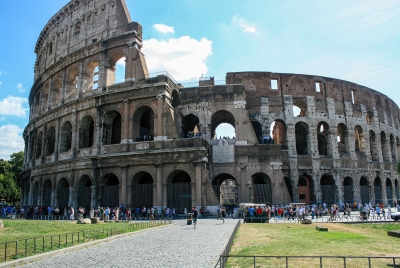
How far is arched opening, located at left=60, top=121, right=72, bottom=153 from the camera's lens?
29125 millimetres

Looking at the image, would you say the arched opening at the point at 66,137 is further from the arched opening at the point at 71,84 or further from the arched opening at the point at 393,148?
the arched opening at the point at 393,148

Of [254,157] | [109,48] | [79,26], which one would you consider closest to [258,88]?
[254,157]

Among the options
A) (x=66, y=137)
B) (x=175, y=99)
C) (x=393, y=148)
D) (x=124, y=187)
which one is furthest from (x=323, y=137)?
(x=66, y=137)

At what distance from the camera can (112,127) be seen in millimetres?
28047

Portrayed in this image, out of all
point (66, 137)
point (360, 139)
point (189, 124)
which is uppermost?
Result: point (189, 124)

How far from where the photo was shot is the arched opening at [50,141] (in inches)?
1222

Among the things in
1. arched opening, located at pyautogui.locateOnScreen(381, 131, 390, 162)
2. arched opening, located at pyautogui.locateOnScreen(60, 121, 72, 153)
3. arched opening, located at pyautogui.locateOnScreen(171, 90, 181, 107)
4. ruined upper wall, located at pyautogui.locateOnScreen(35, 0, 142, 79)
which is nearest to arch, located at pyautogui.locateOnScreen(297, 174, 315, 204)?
arched opening, located at pyautogui.locateOnScreen(381, 131, 390, 162)

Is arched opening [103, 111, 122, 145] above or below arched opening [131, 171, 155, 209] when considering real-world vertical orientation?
above

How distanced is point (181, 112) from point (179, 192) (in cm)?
745

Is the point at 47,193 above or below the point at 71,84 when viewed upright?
below

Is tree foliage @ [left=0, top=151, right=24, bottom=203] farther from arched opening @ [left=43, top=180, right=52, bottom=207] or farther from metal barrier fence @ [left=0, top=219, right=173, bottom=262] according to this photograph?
metal barrier fence @ [left=0, top=219, right=173, bottom=262]

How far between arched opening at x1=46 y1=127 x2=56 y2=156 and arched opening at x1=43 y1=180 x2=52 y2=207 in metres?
2.81

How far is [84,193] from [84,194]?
82 mm

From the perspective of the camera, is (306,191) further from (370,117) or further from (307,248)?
(307,248)
